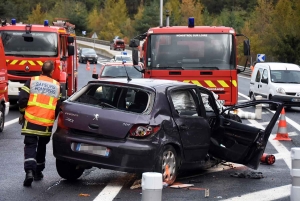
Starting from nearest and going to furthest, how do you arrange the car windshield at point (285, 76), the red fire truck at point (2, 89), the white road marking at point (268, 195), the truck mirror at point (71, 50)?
the white road marking at point (268, 195)
the red fire truck at point (2, 89)
the truck mirror at point (71, 50)
the car windshield at point (285, 76)

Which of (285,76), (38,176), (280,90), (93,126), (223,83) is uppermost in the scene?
(93,126)

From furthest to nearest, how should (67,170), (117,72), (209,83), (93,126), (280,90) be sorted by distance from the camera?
(280,90) < (117,72) < (209,83) < (67,170) < (93,126)

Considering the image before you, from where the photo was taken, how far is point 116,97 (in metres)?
10.0

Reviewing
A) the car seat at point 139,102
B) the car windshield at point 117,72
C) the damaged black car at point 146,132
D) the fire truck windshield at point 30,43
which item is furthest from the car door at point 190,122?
the car windshield at point 117,72

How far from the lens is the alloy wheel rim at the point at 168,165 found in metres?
9.73

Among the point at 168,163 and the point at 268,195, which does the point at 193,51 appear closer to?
the point at 168,163

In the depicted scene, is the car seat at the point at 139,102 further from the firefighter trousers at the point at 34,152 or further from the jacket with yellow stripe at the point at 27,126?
the firefighter trousers at the point at 34,152

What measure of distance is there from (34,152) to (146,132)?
5.16 ft

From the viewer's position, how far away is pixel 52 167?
11.6 metres

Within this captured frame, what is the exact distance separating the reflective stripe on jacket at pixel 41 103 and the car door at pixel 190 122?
1.62 meters

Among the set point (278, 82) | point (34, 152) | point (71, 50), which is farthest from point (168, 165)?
point (278, 82)

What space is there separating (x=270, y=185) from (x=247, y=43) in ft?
27.4

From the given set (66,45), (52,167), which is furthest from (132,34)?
(52,167)

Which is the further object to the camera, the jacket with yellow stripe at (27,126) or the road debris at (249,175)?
the road debris at (249,175)
